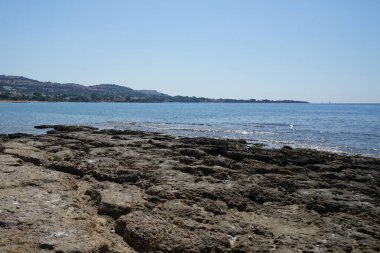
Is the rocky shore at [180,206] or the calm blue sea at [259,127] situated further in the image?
the calm blue sea at [259,127]

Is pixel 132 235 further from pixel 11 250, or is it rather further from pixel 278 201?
pixel 278 201

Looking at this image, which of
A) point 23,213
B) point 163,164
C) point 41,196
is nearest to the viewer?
point 23,213

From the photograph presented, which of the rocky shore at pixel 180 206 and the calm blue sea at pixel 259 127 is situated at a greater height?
the rocky shore at pixel 180 206

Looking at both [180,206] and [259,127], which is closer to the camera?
[180,206]

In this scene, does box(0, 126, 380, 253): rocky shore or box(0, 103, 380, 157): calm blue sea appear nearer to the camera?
box(0, 126, 380, 253): rocky shore

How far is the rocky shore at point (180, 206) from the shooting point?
703cm

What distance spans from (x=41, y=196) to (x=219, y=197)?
439 centimetres

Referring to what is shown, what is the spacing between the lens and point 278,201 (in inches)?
400

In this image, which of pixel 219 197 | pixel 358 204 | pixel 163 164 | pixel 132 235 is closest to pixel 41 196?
pixel 132 235

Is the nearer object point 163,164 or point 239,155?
point 163,164

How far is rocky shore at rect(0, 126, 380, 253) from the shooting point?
703 cm

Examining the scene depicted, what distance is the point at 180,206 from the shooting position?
895 centimetres

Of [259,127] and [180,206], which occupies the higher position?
[180,206]

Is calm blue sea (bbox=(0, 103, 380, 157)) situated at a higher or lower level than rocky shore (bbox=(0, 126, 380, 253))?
lower
